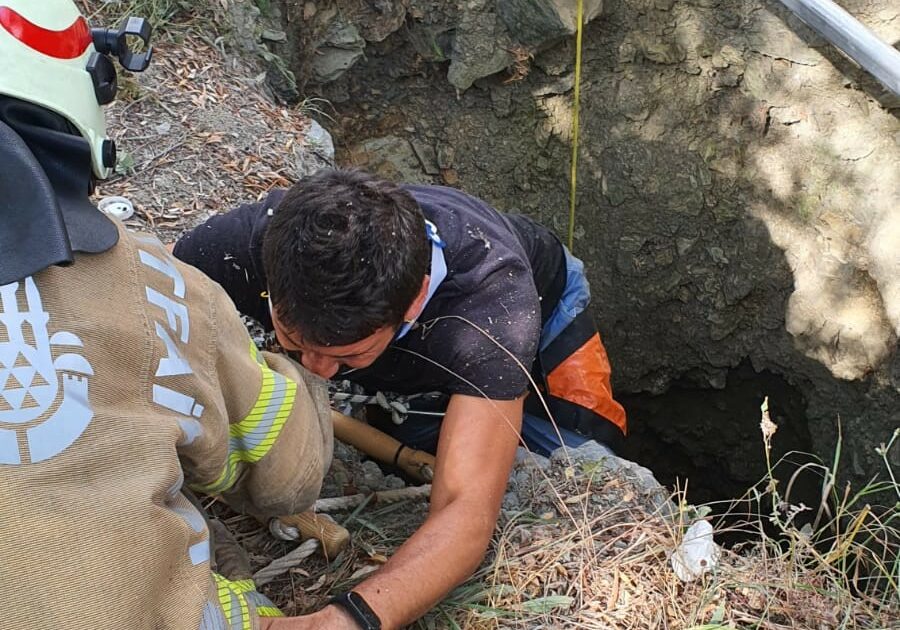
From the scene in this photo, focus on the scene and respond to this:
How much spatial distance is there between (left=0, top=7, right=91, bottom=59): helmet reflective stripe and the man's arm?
3.81ft

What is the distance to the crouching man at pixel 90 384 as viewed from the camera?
3.39ft

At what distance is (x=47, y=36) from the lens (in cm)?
137

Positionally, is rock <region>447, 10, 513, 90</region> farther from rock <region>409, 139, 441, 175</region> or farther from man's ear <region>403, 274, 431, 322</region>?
man's ear <region>403, 274, 431, 322</region>

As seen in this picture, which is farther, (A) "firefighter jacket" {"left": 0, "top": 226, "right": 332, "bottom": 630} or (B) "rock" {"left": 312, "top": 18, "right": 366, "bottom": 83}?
(B) "rock" {"left": 312, "top": 18, "right": 366, "bottom": 83}

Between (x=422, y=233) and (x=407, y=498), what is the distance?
87cm

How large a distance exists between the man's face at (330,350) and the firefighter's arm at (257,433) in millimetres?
107

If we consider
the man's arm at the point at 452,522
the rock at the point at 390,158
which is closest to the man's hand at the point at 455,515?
the man's arm at the point at 452,522

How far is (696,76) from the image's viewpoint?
4172 millimetres

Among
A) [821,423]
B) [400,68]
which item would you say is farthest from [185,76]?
[821,423]

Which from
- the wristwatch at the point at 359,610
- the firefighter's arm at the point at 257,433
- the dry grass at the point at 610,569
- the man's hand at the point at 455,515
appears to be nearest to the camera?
the firefighter's arm at the point at 257,433

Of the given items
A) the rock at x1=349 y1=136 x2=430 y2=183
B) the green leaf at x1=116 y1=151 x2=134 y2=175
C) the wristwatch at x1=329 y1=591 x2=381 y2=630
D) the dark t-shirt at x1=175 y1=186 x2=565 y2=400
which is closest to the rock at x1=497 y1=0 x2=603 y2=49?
the rock at x1=349 y1=136 x2=430 y2=183

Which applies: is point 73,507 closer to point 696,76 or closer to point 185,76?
point 185,76

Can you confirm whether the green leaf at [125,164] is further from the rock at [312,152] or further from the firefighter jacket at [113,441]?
the firefighter jacket at [113,441]

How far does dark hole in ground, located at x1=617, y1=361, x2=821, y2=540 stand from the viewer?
14.2 feet
